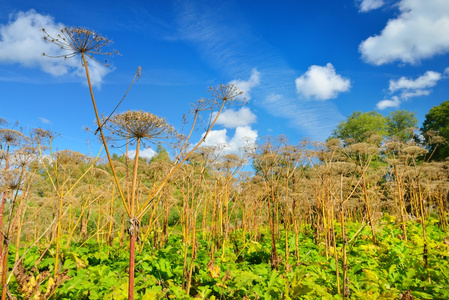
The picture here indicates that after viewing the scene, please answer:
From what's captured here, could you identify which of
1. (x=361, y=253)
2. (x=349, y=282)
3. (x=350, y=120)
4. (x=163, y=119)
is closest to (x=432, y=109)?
(x=350, y=120)

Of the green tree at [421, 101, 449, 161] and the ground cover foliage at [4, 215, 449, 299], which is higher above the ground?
the green tree at [421, 101, 449, 161]

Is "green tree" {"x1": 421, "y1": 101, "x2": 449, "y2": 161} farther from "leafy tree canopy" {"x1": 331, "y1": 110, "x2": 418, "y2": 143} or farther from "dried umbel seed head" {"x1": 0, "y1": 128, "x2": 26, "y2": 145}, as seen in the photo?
"dried umbel seed head" {"x1": 0, "y1": 128, "x2": 26, "y2": 145}

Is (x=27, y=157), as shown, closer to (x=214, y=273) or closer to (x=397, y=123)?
(x=214, y=273)

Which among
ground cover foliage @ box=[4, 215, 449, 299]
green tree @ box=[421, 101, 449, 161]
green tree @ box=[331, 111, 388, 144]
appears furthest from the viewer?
green tree @ box=[331, 111, 388, 144]

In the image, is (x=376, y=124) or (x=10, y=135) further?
(x=376, y=124)

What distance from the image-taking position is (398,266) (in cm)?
510

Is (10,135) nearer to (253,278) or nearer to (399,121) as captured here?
(253,278)

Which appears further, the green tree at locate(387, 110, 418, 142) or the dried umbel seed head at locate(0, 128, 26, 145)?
the green tree at locate(387, 110, 418, 142)

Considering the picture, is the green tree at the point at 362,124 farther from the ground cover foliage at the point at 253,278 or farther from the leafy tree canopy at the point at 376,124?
the ground cover foliage at the point at 253,278

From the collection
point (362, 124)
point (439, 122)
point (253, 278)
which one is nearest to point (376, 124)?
point (362, 124)

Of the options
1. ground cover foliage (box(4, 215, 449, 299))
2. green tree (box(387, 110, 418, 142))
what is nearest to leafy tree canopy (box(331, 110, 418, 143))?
green tree (box(387, 110, 418, 142))

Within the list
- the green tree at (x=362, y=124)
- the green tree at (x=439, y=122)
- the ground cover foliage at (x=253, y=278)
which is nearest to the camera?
the ground cover foliage at (x=253, y=278)

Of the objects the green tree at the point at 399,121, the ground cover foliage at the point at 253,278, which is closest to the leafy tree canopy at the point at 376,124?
the green tree at the point at 399,121

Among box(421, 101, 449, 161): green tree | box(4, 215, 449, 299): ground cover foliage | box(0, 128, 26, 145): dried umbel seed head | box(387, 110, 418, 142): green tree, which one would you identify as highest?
box(387, 110, 418, 142): green tree
